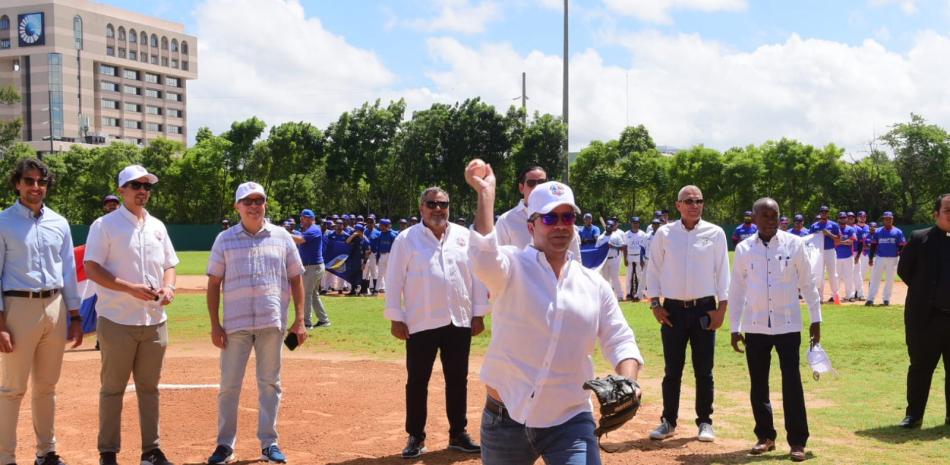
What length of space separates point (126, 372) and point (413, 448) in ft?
7.71

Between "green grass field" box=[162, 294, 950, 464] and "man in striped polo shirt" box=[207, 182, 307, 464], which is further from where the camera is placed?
"green grass field" box=[162, 294, 950, 464]

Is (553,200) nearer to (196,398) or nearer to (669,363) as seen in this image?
(669,363)

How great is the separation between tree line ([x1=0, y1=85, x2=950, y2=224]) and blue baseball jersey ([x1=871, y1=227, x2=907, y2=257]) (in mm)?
29751

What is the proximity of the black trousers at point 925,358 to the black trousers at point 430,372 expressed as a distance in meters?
4.34

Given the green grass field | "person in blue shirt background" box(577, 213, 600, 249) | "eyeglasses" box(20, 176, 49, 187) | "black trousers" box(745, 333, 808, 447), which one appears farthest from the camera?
"person in blue shirt background" box(577, 213, 600, 249)

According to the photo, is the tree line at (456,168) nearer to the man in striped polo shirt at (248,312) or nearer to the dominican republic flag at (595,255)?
the dominican republic flag at (595,255)

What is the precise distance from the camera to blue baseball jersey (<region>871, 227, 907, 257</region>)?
20.9m

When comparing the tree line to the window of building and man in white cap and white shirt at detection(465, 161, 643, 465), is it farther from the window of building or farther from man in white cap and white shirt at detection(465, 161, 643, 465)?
the window of building

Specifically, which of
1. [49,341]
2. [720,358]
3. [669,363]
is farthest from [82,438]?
[720,358]

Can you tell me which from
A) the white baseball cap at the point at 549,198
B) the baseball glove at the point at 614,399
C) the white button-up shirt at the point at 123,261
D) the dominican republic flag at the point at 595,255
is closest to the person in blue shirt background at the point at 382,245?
Result: the dominican republic flag at the point at 595,255

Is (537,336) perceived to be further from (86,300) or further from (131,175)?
(86,300)

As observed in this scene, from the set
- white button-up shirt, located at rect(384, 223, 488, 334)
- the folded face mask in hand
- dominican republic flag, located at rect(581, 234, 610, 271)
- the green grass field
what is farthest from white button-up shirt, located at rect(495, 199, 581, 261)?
dominican republic flag, located at rect(581, 234, 610, 271)

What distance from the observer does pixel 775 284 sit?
762 cm

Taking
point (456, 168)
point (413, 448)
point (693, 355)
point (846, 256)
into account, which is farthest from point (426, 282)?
point (456, 168)
